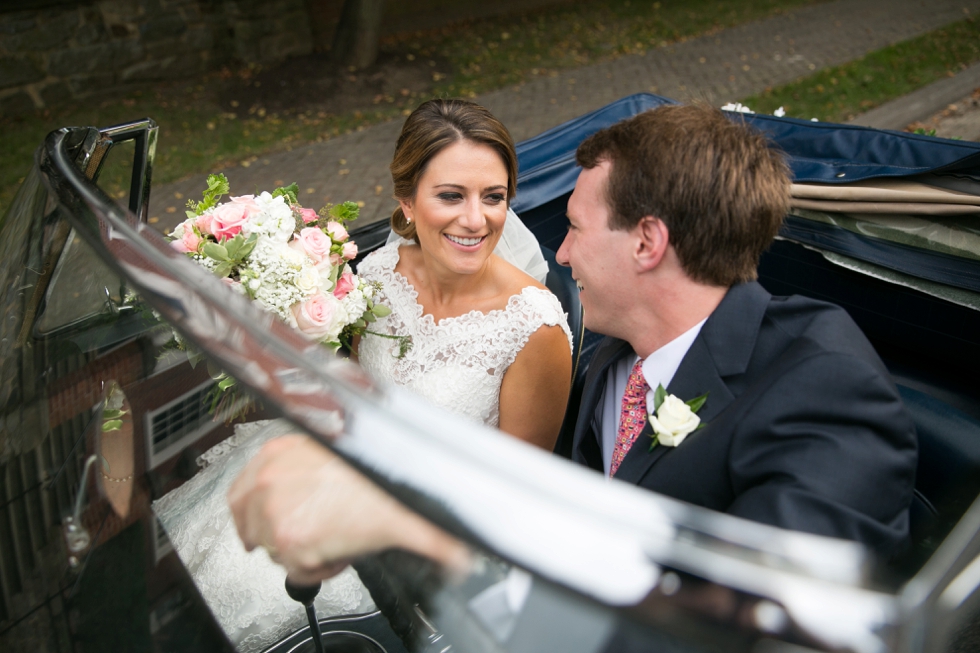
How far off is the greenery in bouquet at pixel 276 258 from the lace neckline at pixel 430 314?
0.45m

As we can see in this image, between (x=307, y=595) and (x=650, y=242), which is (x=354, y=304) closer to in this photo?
(x=650, y=242)

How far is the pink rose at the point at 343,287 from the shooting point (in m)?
2.07

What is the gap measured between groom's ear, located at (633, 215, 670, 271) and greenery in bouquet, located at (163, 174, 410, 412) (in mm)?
841

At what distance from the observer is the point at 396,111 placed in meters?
7.91

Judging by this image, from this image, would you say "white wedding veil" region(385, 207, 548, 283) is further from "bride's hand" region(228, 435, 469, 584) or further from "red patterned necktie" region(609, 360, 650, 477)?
"bride's hand" region(228, 435, 469, 584)

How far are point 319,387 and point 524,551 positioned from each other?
0.92ft

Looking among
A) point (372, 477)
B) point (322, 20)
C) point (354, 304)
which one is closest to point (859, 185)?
point (354, 304)

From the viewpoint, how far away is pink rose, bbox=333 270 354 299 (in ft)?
6.81

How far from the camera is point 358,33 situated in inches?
337

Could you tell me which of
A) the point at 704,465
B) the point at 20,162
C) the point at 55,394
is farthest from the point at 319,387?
the point at 20,162

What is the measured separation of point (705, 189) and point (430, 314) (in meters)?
1.24

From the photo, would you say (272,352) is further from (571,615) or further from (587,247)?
(587,247)

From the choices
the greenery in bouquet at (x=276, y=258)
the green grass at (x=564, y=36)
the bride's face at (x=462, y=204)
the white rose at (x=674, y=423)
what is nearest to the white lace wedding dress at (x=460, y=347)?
the bride's face at (x=462, y=204)

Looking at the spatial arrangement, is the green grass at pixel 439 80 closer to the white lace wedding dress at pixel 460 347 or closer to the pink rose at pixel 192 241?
the white lace wedding dress at pixel 460 347
